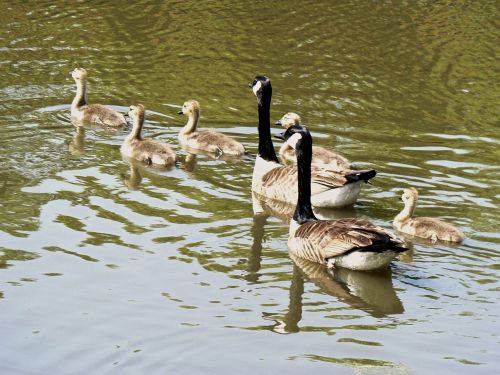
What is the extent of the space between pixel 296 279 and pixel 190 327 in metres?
1.88

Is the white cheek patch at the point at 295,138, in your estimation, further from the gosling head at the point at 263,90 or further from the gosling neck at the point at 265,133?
the gosling head at the point at 263,90

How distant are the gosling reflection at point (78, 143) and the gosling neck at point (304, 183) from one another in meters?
3.96

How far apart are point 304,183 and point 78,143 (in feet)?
15.0

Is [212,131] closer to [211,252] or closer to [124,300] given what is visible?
[211,252]

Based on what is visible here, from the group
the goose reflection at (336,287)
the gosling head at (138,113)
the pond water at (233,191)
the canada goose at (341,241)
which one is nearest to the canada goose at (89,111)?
the pond water at (233,191)

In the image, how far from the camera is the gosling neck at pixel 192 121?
1627cm

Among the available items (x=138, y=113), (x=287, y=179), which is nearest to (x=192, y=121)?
(x=138, y=113)

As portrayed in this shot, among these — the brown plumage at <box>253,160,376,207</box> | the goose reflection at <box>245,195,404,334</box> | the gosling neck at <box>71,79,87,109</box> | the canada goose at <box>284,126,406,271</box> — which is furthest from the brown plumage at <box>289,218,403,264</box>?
the gosling neck at <box>71,79,87,109</box>

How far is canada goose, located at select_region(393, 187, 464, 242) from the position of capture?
1241 centimetres

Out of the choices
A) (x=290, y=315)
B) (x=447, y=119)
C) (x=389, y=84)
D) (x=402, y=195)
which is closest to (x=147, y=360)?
→ (x=290, y=315)

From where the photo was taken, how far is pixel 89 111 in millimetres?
16969

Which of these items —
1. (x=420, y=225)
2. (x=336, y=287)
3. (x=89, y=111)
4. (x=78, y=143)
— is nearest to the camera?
(x=336, y=287)

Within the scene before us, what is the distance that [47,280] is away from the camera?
11.2 metres

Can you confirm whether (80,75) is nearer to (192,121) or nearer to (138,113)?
(138,113)
